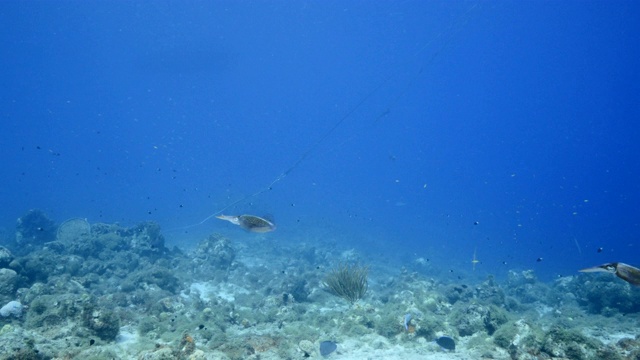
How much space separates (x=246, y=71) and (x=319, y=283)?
14505cm

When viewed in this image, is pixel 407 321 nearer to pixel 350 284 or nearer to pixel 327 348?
pixel 327 348

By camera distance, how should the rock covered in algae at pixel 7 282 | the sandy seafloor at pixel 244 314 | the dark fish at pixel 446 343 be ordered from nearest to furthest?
the sandy seafloor at pixel 244 314 < the dark fish at pixel 446 343 < the rock covered in algae at pixel 7 282

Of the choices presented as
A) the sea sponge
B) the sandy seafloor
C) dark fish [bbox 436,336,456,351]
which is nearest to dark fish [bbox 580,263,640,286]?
the sandy seafloor

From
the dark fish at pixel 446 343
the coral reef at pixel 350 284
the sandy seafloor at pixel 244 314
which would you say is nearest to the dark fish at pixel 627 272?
the sandy seafloor at pixel 244 314

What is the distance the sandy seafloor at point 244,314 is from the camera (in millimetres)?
6371

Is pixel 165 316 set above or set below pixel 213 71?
below

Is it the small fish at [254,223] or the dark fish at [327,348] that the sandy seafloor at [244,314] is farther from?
the small fish at [254,223]

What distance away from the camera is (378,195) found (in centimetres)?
13875

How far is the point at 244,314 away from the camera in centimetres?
1047

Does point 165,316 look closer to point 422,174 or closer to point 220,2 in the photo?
point 220,2

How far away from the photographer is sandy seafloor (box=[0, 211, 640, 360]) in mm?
6371

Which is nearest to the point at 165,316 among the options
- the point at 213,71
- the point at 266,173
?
the point at 213,71

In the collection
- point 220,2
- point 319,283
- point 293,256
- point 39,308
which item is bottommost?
point 39,308

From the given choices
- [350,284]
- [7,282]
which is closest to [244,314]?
[350,284]
